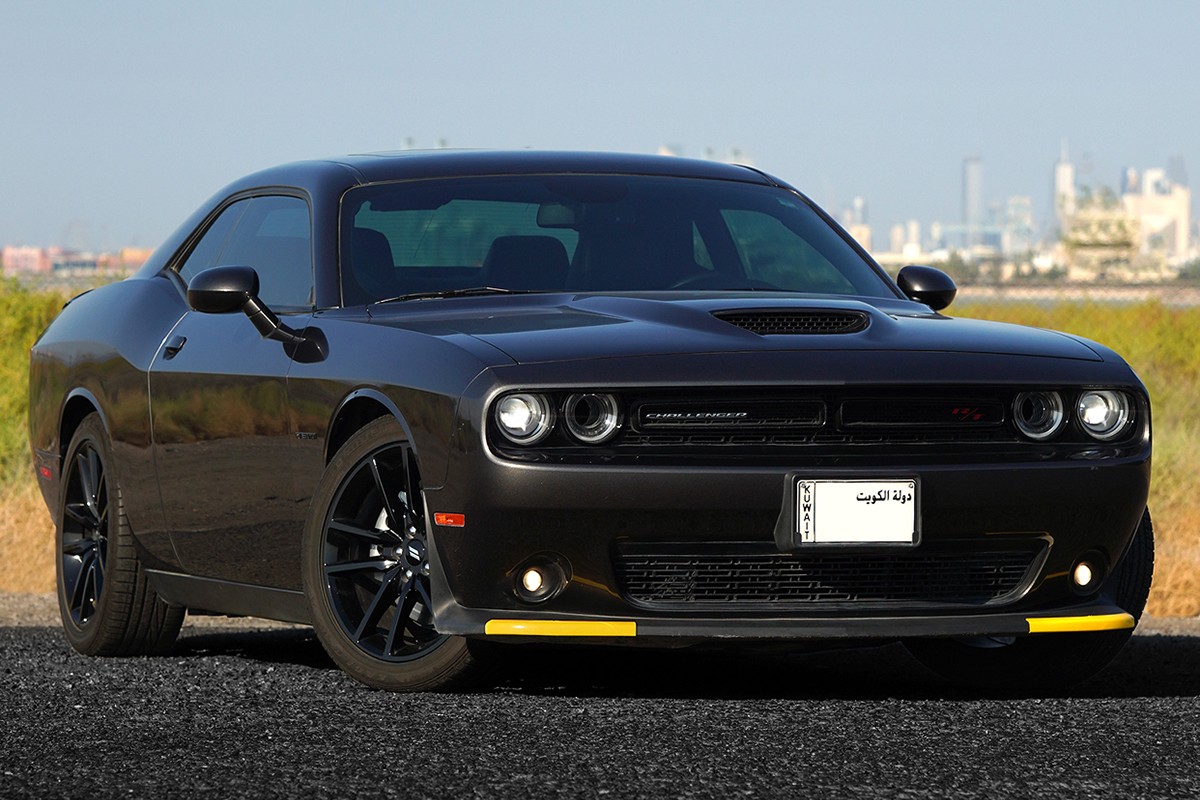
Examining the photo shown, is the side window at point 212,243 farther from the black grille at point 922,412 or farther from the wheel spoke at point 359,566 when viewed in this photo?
the black grille at point 922,412

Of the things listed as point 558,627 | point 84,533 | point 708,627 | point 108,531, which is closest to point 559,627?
point 558,627

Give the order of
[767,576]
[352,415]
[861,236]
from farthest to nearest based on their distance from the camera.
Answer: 1. [861,236]
2. [352,415]
3. [767,576]

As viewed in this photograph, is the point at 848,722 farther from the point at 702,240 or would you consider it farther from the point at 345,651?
the point at 702,240

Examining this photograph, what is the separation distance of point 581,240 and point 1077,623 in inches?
77.7

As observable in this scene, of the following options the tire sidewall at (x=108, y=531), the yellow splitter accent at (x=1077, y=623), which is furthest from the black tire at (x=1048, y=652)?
the tire sidewall at (x=108, y=531)

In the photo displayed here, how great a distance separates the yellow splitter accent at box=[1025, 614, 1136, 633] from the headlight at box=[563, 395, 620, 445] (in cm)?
119

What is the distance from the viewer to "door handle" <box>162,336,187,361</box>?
6863 millimetres

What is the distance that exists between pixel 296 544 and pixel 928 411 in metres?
1.81

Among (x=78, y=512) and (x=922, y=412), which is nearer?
(x=922, y=412)

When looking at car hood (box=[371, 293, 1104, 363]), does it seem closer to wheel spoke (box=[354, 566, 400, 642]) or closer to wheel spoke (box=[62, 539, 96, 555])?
wheel spoke (box=[354, 566, 400, 642])

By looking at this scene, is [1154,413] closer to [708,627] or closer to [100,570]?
[100,570]

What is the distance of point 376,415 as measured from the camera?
19.0 feet

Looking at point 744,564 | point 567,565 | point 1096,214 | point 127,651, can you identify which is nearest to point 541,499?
point 567,565

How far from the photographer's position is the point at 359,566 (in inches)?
222
